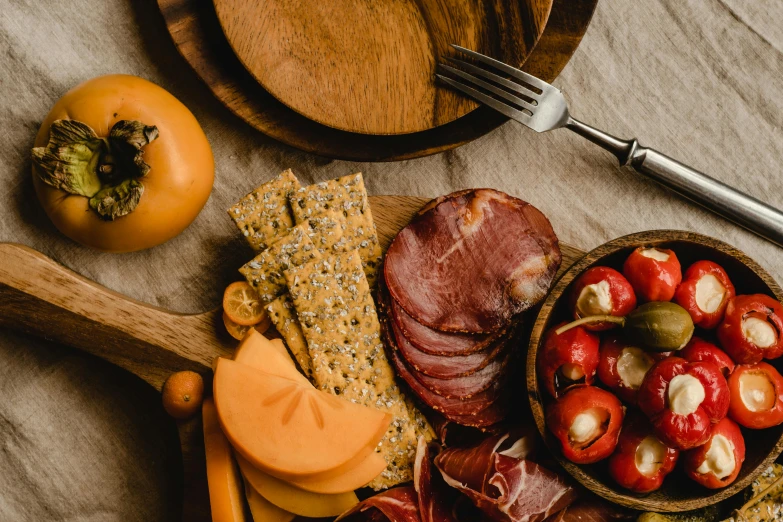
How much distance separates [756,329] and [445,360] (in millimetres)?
621

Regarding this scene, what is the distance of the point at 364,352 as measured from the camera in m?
1.46

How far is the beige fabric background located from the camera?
1602mm

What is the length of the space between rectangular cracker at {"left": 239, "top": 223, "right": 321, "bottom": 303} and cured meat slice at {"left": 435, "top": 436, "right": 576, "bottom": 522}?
57 centimetres

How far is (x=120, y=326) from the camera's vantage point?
1.47 meters

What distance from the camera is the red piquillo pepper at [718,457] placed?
122 cm

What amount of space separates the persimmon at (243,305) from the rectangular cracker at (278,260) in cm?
3

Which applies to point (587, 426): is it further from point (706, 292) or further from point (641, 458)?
point (706, 292)

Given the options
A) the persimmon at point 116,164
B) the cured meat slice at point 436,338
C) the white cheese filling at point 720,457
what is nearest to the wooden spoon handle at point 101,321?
the persimmon at point 116,164

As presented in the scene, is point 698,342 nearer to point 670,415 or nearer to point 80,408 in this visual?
point 670,415

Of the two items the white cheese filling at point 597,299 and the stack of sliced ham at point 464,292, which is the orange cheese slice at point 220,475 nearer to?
the stack of sliced ham at point 464,292

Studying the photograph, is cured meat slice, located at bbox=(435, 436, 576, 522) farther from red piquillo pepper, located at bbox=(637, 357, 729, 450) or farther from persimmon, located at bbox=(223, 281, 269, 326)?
persimmon, located at bbox=(223, 281, 269, 326)

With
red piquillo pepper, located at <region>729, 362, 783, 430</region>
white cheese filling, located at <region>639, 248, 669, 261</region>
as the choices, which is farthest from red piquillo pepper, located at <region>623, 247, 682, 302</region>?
red piquillo pepper, located at <region>729, 362, 783, 430</region>

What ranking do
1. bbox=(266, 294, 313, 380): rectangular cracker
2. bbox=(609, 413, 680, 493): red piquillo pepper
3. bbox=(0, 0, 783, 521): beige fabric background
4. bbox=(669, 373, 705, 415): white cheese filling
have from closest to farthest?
bbox=(669, 373, 705, 415): white cheese filling → bbox=(609, 413, 680, 493): red piquillo pepper → bbox=(266, 294, 313, 380): rectangular cracker → bbox=(0, 0, 783, 521): beige fabric background

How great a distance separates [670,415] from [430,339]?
510 mm
